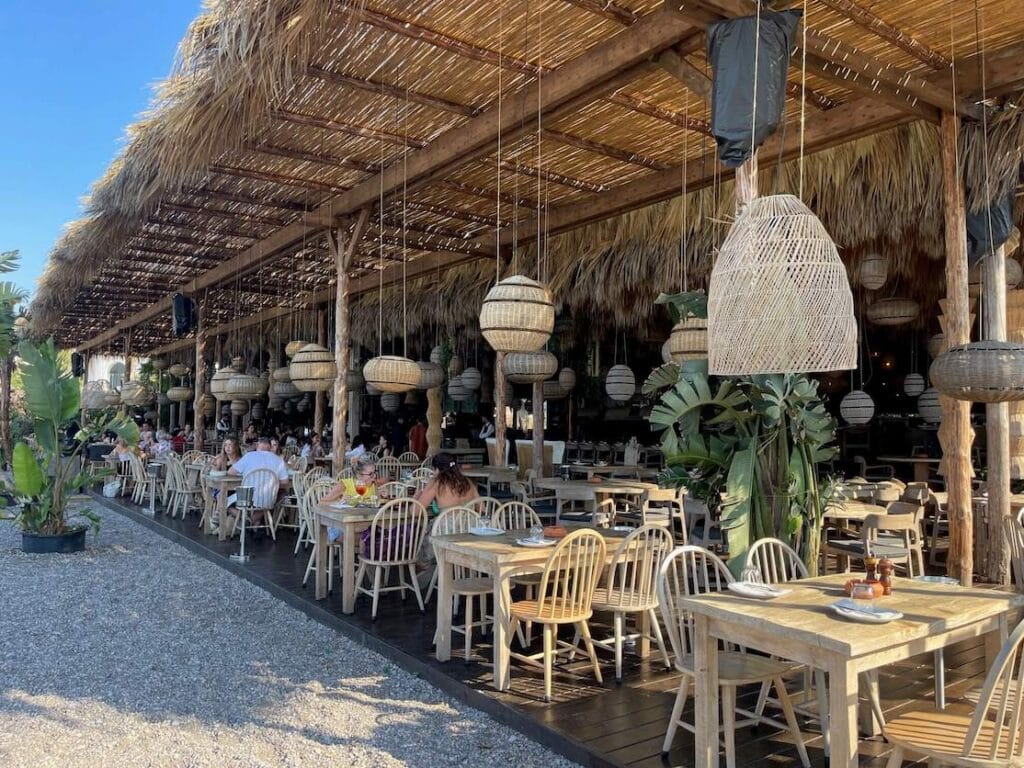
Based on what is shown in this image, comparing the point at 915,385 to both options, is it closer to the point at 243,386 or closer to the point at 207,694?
the point at 243,386

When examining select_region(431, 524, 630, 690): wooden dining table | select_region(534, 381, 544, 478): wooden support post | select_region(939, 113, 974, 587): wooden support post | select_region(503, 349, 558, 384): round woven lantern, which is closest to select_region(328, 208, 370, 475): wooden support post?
select_region(503, 349, 558, 384): round woven lantern

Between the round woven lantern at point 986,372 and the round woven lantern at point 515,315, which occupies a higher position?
the round woven lantern at point 515,315

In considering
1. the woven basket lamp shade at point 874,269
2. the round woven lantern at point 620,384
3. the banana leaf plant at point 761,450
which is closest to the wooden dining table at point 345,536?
the banana leaf plant at point 761,450

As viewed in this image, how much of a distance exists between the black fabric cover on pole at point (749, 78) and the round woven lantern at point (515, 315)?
155 cm

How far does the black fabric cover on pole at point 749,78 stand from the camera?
3.66 meters

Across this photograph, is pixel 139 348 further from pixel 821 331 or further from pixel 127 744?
pixel 821 331

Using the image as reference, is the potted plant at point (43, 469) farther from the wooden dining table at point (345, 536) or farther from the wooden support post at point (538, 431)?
the wooden support post at point (538, 431)

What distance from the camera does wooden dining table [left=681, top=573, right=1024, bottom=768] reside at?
220 centimetres

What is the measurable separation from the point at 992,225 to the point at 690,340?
249cm

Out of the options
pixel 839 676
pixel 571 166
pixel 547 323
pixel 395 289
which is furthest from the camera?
pixel 395 289

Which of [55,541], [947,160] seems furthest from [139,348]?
[947,160]

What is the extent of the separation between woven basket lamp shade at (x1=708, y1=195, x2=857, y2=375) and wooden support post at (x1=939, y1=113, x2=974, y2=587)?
9.57 feet

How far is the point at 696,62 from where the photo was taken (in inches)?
208

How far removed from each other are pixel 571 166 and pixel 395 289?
5.68 meters
